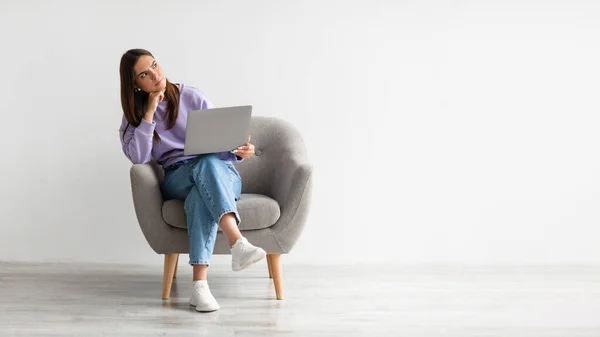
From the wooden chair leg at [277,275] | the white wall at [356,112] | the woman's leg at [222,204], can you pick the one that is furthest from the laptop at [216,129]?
the white wall at [356,112]

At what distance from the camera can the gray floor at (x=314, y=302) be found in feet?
8.63

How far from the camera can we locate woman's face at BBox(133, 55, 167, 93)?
311 centimetres

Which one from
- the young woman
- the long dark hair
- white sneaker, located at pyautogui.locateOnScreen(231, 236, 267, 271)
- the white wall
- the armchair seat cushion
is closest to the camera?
white sneaker, located at pyautogui.locateOnScreen(231, 236, 267, 271)

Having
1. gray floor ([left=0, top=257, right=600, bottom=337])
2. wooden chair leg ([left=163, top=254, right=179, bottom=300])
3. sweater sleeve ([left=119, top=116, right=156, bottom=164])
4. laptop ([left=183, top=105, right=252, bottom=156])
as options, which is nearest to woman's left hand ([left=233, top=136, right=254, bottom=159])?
laptop ([left=183, top=105, right=252, bottom=156])

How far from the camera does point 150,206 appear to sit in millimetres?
3021

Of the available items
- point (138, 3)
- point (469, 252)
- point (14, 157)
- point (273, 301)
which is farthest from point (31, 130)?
point (469, 252)

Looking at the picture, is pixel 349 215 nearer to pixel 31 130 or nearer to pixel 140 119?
pixel 140 119

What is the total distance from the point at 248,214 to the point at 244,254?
0.25m

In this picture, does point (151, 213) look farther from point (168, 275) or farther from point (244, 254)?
point (244, 254)

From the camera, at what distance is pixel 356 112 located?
157 inches

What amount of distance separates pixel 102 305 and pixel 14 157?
141 cm

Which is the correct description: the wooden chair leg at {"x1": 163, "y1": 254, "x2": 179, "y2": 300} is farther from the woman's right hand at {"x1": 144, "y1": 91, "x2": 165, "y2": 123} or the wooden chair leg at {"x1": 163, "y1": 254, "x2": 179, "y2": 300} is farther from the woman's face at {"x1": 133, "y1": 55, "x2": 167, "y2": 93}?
the woman's face at {"x1": 133, "y1": 55, "x2": 167, "y2": 93}

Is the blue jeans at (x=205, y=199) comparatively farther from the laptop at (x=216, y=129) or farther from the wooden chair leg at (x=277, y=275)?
the wooden chair leg at (x=277, y=275)

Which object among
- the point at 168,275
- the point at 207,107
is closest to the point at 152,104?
the point at 207,107
